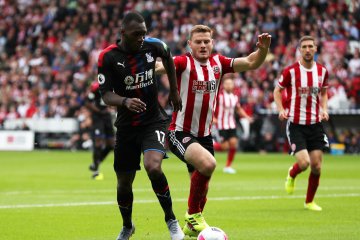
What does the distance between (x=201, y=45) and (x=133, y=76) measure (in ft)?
4.85

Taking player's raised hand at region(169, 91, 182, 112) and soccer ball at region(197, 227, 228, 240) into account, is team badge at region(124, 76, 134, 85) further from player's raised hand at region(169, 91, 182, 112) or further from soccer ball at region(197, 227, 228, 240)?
soccer ball at region(197, 227, 228, 240)

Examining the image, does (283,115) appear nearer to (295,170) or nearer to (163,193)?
(295,170)

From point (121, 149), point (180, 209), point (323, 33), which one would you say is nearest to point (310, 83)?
point (180, 209)

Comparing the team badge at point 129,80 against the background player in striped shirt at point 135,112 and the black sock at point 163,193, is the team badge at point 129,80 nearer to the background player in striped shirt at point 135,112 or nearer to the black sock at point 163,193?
the background player in striped shirt at point 135,112

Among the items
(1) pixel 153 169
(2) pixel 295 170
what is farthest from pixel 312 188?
(1) pixel 153 169

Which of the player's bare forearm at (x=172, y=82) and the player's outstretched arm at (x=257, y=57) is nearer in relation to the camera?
the player's bare forearm at (x=172, y=82)

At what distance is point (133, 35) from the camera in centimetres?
859

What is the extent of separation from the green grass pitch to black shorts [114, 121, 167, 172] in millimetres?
916

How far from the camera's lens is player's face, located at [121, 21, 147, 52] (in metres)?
8.57

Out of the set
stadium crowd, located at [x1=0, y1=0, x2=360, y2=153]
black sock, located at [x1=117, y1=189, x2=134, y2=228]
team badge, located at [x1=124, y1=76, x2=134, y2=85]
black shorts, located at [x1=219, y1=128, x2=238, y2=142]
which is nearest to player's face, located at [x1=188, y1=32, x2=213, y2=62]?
team badge, located at [x1=124, y1=76, x2=134, y2=85]

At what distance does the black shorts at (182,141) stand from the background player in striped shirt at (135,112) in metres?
0.77

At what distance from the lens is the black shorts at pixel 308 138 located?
42.2ft

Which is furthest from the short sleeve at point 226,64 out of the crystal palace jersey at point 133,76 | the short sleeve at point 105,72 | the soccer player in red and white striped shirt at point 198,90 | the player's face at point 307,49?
the player's face at point 307,49

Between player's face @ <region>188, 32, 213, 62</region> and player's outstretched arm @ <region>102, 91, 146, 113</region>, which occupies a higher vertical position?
player's face @ <region>188, 32, 213, 62</region>
